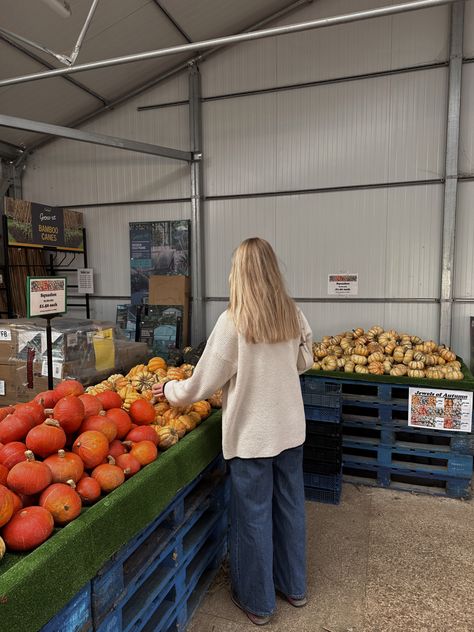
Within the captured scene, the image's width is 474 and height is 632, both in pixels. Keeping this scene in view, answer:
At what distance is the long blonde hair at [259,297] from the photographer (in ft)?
6.45

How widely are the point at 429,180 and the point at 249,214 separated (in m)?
2.34

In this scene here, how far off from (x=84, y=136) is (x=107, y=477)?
4183mm

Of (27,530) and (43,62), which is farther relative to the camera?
(43,62)

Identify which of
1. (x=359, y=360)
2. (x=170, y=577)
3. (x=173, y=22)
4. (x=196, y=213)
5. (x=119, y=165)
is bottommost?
(x=170, y=577)

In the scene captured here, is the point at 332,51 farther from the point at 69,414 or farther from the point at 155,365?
the point at 69,414

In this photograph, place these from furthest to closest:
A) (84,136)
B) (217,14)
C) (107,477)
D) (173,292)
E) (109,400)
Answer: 1. (173,292)
2. (217,14)
3. (84,136)
4. (109,400)
5. (107,477)

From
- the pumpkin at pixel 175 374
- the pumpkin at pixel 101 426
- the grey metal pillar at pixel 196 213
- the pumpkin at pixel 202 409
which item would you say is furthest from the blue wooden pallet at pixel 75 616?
the grey metal pillar at pixel 196 213

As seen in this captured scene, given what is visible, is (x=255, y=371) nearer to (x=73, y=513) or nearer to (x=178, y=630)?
(x=73, y=513)

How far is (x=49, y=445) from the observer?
63.5 inches

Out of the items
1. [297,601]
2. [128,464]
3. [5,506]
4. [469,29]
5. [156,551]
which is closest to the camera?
[5,506]

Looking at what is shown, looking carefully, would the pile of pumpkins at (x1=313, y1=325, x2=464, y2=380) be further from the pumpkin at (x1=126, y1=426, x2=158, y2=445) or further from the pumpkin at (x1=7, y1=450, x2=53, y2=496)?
the pumpkin at (x1=7, y1=450, x2=53, y2=496)

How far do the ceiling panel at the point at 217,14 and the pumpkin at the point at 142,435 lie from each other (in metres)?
5.03

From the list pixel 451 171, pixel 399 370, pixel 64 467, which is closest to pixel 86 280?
pixel 399 370

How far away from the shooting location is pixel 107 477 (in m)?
1.66
